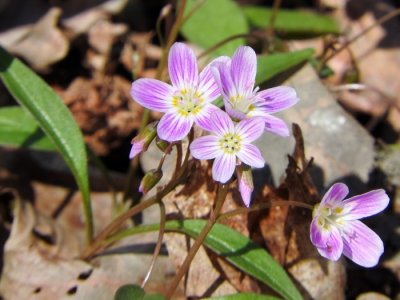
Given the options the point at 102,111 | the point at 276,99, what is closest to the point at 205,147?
the point at 276,99

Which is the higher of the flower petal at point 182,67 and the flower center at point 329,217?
the flower petal at point 182,67

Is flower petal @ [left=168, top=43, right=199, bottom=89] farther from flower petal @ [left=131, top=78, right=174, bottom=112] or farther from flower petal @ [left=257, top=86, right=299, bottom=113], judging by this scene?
flower petal @ [left=257, top=86, right=299, bottom=113]

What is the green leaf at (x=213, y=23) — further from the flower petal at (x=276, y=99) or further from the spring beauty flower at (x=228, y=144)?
the spring beauty flower at (x=228, y=144)

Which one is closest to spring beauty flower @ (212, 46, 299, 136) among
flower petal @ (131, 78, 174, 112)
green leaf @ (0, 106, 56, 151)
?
flower petal @ (131, 78, 174, 112)

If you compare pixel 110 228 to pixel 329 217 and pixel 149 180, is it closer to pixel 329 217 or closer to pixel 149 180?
pixel 149 180

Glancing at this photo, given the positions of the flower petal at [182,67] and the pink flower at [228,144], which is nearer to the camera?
the pink flower at [228,144]

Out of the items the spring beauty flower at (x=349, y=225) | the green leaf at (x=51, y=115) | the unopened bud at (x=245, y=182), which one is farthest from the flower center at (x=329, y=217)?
the green leaf at (x=51, y=115)

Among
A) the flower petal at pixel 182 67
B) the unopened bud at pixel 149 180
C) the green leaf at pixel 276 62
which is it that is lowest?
the green leaf at pixel 276 62

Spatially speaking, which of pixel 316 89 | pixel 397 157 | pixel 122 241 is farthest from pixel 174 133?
pixel 397 157
